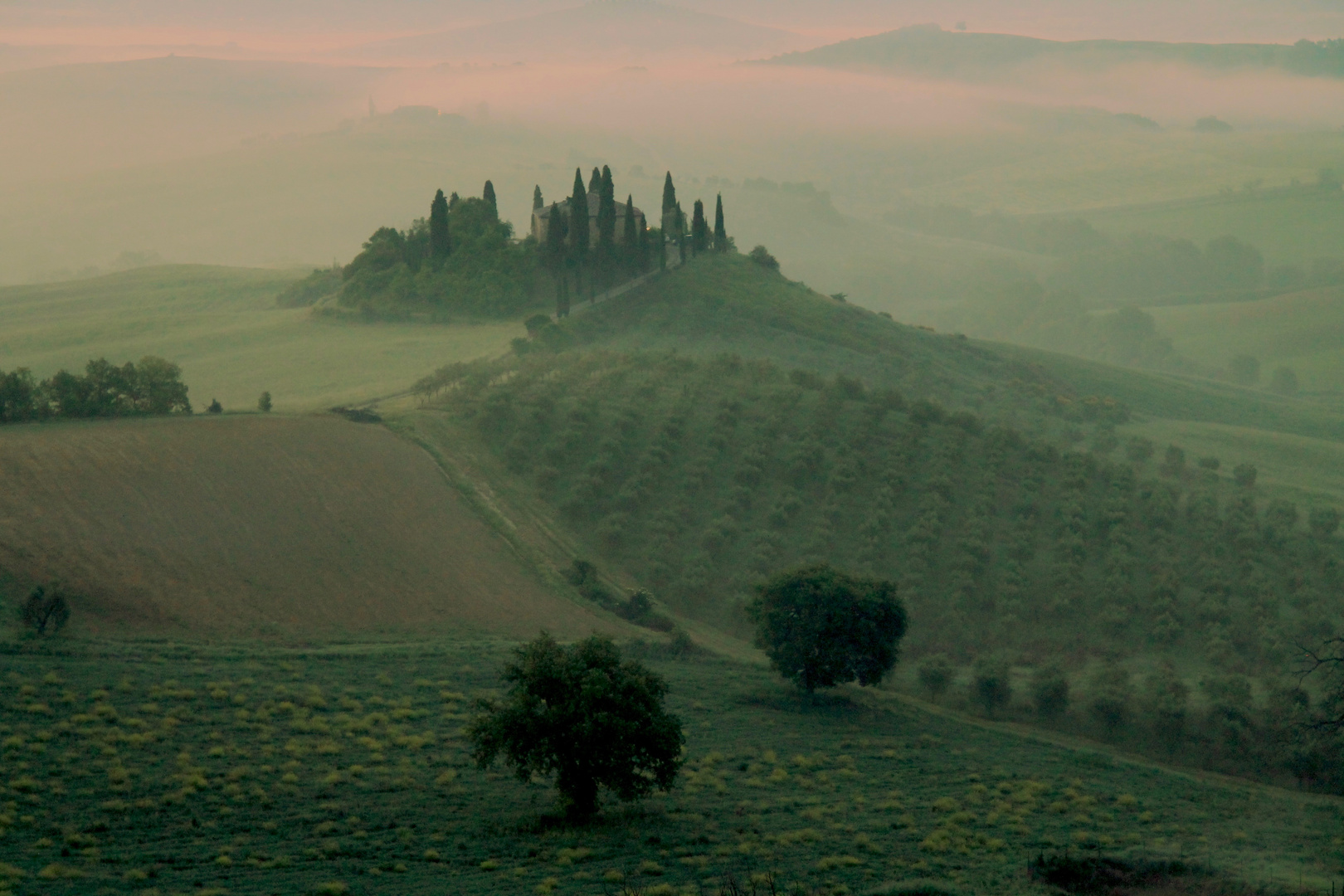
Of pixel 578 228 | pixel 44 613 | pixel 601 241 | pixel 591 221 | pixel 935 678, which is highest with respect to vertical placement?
pixel 591 221

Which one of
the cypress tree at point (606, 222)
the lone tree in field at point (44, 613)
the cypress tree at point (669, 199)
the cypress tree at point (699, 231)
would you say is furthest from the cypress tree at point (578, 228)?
the lone tree in field at point (44, 613)

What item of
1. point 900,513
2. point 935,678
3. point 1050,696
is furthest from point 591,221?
point 1050,696

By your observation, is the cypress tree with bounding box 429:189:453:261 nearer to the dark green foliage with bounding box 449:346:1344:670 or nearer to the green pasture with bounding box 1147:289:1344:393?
the dark green foliage with bounding box 449:346:1344:670

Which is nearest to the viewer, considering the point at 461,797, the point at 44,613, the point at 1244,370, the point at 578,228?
the point at 461,797

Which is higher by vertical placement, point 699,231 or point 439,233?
point 699,231

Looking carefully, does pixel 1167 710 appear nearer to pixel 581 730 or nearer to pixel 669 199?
pixel 581 730

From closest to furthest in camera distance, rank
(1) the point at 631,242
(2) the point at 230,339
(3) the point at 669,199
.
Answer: (2) the point at 230,339 < (1) the point at 631,242 < (3) the point at 669,199
